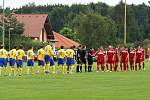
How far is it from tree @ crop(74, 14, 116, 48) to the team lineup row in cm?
6396

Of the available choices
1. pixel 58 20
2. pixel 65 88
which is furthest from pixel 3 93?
pixel 58 20

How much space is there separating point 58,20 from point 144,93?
15952 centimetres

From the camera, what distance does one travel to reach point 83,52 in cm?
4350

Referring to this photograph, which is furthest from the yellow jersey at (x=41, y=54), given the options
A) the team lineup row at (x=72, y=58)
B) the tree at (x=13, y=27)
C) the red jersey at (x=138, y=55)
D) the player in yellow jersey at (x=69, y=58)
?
the tree at (x=13, y=27)

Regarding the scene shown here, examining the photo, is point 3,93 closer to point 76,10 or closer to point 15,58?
point 15,58

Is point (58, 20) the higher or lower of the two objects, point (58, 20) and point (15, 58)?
the higher

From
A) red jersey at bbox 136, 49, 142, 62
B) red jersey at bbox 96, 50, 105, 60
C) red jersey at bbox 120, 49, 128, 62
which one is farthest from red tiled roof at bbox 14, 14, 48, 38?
red jersey at bbox 96, 50, 105, 60

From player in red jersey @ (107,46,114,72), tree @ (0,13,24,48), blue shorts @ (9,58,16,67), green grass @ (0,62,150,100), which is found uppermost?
tree @ (0,13,24,48)

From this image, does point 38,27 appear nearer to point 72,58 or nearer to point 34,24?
point 34,24

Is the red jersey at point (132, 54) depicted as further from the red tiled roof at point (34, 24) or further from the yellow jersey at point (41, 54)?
the red tiled roof at point (34, 24)

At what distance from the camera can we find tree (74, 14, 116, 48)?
4400 inches

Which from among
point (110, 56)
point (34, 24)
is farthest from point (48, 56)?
point (34, 24)

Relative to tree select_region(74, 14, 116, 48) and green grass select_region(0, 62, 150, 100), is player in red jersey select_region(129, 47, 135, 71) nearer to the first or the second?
green grass select_region(0, 62, 150, 100)

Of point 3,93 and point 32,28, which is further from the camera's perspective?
point 32,28
